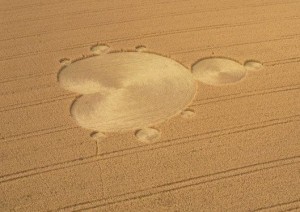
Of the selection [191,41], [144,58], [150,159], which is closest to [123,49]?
[144,58]

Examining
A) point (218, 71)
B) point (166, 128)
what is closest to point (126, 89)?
point (166, 128)

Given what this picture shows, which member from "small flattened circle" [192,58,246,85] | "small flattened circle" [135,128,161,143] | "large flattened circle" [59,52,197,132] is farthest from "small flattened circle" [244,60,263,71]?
"small flattened circle" [135,128,161,143]

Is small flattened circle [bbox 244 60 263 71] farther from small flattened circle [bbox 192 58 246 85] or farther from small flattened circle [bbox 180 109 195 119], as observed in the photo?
small flattened circle [bbox 180 109 195 119]

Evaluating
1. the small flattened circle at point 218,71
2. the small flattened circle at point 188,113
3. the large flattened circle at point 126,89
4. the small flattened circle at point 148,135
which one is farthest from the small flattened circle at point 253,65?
the small flattened circle at point 148,135

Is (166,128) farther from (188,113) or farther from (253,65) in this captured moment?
(253,65)

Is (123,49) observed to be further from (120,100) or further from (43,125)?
(43,125)
